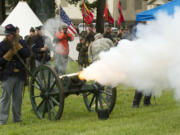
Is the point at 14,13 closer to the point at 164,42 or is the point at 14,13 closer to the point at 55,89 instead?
the point at 55,89

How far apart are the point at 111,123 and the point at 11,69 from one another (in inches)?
86.0

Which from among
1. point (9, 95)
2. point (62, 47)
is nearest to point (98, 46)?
point (9, 95)

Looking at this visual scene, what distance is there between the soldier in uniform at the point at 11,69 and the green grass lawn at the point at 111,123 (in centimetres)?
43

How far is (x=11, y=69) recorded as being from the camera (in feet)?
26.0

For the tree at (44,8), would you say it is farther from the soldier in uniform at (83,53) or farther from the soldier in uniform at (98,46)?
the soldier in uniform at (98,46)

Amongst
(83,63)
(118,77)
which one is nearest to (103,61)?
(118,77)

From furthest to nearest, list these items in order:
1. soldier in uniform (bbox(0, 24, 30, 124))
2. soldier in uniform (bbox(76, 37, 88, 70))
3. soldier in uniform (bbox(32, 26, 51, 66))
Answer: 1. soldier in uniform (bbox(76, 37, 88, 70))
2. soldier in uniform (bbox(32, 26, 51, 66))
3. soldier in uniform (bbox(0, 24, 30, 124))

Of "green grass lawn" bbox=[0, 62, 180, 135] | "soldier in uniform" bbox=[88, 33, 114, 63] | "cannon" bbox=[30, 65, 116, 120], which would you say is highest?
"soldier in uniform" bbox=[88, 33, 114, 63]

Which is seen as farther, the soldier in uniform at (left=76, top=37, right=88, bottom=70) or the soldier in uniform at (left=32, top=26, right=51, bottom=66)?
the soldier in uniform at (left=76, top=37, right=88, bottom=70)

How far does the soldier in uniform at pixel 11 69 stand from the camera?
7.87 m

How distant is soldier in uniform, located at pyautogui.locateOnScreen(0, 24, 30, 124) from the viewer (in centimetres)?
787

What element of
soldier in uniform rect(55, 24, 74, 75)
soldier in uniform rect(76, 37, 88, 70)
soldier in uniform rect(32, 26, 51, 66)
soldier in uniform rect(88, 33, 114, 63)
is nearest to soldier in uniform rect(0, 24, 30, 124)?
soldier in uniform rect(88, 33, 114, 63)

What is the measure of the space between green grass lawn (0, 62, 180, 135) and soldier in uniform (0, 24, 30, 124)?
43 centimetres

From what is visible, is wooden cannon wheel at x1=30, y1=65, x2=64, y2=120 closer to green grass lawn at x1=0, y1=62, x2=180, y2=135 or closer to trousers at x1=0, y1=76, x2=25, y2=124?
green grass lawn at x1=0, y1=62, x2=180, y2=135
